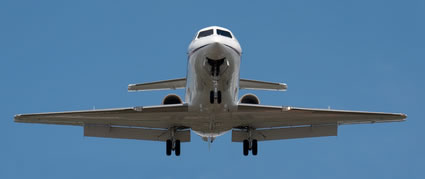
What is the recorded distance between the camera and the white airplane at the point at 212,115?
23516mm

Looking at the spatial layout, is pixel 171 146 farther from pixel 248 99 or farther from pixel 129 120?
pixel 248 99

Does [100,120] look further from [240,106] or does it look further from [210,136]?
[240,106]

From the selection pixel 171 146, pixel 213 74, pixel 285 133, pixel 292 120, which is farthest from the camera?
pixel 285 133

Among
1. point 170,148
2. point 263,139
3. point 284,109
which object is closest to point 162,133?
point 170,148

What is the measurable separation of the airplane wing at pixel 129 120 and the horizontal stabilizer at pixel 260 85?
3.43 meters

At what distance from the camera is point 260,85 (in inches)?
1220

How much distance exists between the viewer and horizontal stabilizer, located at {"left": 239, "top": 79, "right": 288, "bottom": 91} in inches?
1209

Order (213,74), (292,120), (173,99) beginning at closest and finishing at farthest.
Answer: (213,74)
(173,99)
(292,120)

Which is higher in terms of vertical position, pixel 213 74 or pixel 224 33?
pixel 224 33

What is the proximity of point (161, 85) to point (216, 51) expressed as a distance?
8.25 m

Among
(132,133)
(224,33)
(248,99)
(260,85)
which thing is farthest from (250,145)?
(224,33)

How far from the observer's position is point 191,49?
79.5 ft

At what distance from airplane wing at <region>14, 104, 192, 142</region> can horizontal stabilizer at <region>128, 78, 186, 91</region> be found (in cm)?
186

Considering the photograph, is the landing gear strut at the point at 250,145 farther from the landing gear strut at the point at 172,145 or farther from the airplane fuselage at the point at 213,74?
the airplane fuselage at the point at 213,74
